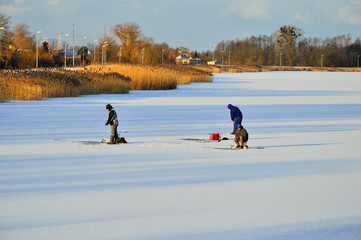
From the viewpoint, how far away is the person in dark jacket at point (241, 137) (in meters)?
10.1

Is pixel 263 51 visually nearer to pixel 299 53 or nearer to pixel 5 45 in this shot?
pixel 299 53

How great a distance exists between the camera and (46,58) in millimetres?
77562

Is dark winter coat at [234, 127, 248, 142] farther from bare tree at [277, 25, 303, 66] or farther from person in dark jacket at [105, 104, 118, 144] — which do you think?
bare tree at [277, 25, 303, 66]

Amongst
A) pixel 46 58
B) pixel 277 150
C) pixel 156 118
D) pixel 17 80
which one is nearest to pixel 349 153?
pixel 277 150

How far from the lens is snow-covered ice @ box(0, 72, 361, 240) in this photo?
518 centimetres

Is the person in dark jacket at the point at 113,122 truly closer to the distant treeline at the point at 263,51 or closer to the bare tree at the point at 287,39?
the distant treeline at the point at 263,51

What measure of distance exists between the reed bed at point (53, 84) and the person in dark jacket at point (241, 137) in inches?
582

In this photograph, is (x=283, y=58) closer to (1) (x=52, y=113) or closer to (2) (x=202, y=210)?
(1) (x=52, y=113)

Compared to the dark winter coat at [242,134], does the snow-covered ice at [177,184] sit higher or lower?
lower

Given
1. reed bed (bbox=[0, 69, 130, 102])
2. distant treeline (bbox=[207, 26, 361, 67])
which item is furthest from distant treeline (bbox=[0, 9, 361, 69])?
reed bed (bbox=[0, 69, 130, 102])

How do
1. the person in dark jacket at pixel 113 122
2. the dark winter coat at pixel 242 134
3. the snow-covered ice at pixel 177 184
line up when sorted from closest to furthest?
the snow-covered ice at pixel 177 184 → the dark winter coat at pixel 242 134 → the person in dark jacket at pixel 113 122

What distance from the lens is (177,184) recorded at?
7051mm

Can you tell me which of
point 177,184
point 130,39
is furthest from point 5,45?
point 177,184

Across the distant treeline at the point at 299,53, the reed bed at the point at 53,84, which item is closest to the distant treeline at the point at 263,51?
the distant treeline at the point at 299,53
